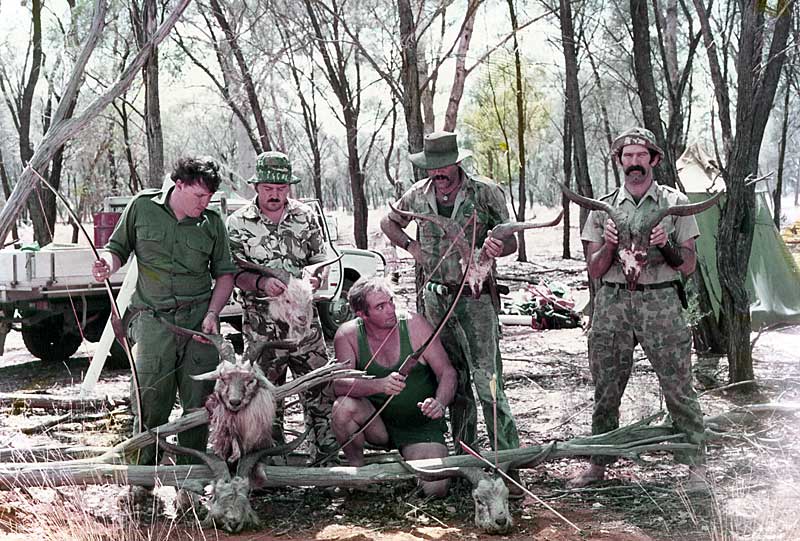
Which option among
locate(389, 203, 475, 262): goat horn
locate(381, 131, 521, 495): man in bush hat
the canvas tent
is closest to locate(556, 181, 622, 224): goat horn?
locate(381, 131, 521, 495): man in bush hat

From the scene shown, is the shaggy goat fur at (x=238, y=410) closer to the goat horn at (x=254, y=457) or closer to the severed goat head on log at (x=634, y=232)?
the goat horn at (x=254, y=457)

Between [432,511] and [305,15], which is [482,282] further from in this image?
[305,15]

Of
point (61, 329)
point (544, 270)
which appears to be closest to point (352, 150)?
point (544, 270)

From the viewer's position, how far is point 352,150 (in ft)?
61.7

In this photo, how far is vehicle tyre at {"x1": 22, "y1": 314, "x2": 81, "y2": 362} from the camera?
1086cm

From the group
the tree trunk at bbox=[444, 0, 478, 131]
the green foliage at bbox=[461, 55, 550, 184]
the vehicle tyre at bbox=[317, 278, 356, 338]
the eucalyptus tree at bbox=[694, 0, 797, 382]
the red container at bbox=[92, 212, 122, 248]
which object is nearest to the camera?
the eucalyptus tree at bbox=[694, 0, 797, 382]

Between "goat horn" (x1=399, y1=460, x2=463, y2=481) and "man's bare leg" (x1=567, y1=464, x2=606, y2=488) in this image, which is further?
"man's bare leg" (x1=567, y1=464, x2=606, y2=488)

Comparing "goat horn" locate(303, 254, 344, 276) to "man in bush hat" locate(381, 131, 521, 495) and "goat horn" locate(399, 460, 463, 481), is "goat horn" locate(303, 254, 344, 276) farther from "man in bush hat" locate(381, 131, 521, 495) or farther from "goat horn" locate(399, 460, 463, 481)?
"goat horn" locate(399, 460, 463, 481)

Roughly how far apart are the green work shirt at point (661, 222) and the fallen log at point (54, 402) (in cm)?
391

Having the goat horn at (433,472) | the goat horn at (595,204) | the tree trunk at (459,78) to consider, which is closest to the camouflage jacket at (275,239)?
the goat horn at (433,472)

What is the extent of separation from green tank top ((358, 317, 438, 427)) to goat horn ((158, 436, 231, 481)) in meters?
0.98

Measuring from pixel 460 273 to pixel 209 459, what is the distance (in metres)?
1.85

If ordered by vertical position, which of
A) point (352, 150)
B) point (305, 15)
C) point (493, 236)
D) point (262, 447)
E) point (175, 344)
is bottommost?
point (262, 447)

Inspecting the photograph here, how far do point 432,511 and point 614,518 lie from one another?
1.00 m
